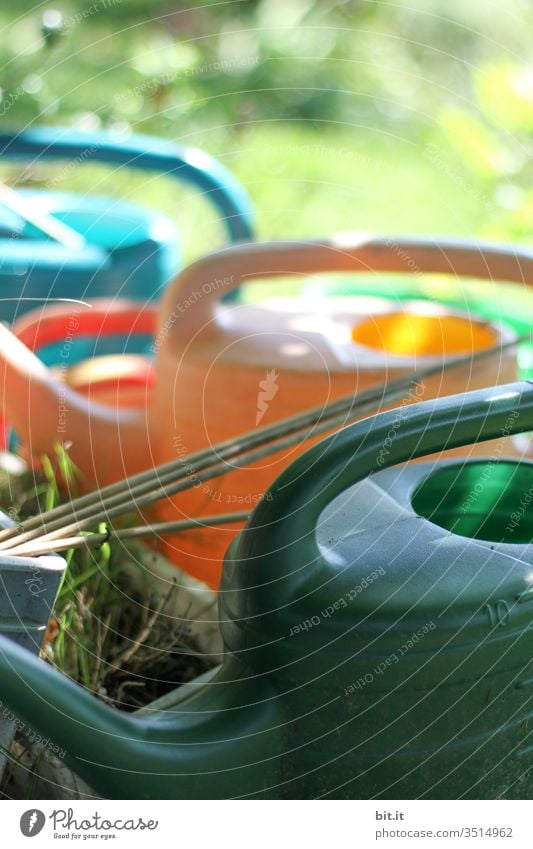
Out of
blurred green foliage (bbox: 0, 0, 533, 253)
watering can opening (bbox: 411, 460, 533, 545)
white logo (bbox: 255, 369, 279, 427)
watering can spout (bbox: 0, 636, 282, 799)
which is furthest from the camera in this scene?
blurred green foliage (bbox: 0, 0, 533, 253)

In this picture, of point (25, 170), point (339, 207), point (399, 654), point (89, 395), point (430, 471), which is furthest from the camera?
point (339, 207)

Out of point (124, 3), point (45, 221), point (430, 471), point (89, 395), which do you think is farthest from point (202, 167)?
point (124, 3)

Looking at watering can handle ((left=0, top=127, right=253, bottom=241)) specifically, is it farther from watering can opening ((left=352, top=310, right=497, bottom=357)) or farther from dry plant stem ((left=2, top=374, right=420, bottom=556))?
dry plant stem ((left=2, top=374, right=420, bottom=556))

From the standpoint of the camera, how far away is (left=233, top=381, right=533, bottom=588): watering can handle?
1.37 ft

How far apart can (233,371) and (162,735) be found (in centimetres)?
29

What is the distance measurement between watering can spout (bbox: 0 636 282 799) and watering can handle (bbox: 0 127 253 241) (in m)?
0.63

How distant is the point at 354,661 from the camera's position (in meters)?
0.43

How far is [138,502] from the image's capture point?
504 mm

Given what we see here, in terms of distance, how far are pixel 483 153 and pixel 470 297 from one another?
406 mm

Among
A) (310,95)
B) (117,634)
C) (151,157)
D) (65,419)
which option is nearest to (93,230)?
(151,157)

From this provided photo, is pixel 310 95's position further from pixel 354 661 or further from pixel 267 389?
pixel 354 661

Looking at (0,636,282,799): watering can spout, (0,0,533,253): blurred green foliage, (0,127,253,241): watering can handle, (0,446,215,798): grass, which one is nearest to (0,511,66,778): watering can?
(0,636,282,799): watering can spout

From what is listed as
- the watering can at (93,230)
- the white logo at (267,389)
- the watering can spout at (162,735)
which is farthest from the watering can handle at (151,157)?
the watering can spout at (162,735)

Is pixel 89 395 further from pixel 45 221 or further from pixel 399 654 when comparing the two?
pixel 399 654
